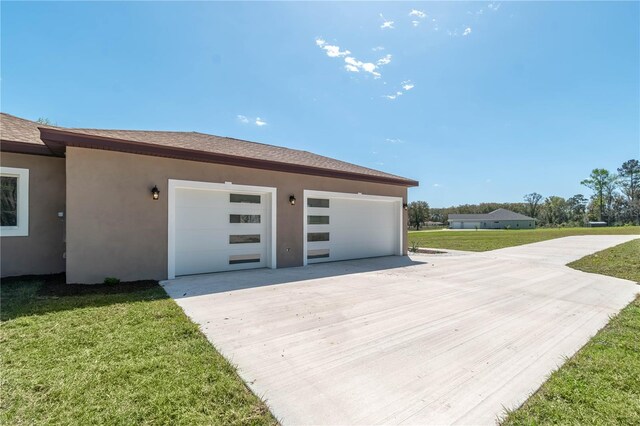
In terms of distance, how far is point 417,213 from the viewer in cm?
5681

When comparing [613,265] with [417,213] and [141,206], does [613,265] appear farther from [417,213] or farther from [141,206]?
[417,213]

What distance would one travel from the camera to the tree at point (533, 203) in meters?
70.9

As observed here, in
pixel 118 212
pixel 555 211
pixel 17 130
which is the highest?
pixel 17 130

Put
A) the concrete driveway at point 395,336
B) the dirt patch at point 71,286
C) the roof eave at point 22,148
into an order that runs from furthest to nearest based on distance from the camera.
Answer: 1. the roof eave at point 22,148
2. the dirt patch at point 71,286
3. the concrete driveway at point 395,336

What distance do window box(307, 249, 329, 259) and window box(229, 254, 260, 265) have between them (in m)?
1.83

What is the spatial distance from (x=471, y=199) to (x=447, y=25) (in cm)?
7730

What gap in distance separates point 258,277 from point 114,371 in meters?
4.45

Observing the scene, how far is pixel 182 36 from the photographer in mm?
9086

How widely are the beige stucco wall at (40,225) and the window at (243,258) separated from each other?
4.02 m

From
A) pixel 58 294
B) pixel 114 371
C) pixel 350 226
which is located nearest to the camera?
→ pixel 114 371

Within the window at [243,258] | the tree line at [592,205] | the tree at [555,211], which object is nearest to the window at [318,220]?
the window at [243,258]

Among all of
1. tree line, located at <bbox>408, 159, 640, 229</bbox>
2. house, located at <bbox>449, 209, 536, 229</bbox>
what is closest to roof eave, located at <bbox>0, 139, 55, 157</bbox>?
tree line, located at <bbox>408, 159, 640, 229</bbox>

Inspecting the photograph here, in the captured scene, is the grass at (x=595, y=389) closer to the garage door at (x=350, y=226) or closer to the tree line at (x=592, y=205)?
the garage door at (x=350, y=226)

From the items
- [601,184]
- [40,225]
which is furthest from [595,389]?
[601,184]
